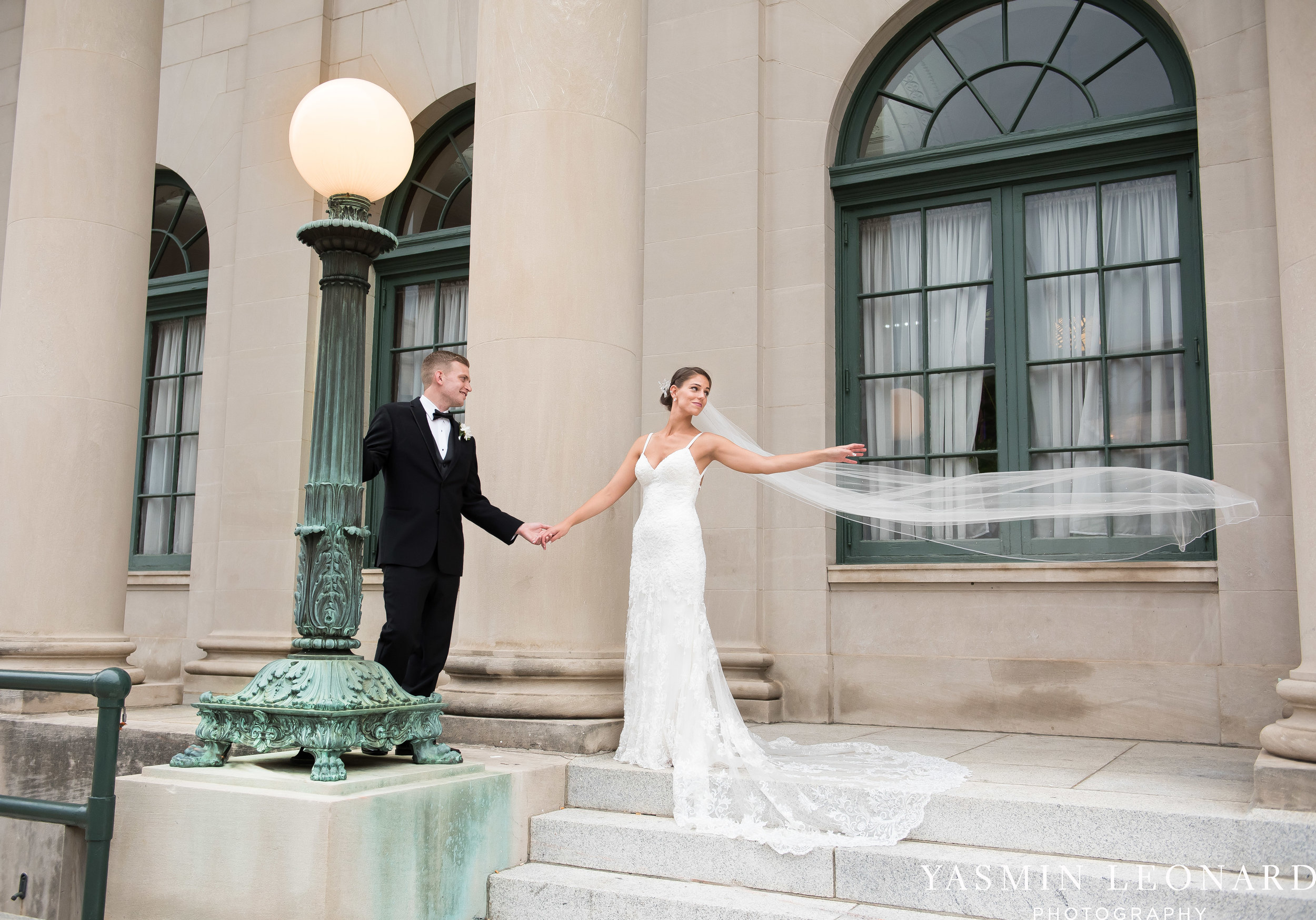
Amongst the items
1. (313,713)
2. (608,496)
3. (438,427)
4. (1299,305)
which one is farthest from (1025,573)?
(313,713)

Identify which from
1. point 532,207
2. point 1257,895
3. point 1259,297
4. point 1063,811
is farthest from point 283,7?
point 1257,895

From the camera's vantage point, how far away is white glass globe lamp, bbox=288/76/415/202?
5.16m

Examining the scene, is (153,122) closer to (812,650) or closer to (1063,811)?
(812,650)

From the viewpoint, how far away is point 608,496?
22.4 feet

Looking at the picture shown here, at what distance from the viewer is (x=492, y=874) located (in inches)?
220

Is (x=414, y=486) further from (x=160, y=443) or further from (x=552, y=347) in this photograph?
(x=160, y=443)

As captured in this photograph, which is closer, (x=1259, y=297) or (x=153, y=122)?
(x=1259, y=297)

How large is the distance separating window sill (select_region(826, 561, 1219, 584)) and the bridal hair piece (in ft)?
1.49

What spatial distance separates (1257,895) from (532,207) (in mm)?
5414

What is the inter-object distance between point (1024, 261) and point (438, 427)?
5.14 metres

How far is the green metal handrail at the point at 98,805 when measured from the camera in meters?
4.61

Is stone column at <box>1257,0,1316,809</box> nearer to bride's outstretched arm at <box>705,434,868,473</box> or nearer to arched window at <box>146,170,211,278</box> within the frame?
bride's outstretched arm at <box>705,434,868,473</box>

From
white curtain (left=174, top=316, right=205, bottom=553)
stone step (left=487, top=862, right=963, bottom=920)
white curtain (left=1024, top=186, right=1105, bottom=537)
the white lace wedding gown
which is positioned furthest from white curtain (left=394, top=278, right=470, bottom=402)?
stone step (left=487, top=862, right=963, bottom=920)

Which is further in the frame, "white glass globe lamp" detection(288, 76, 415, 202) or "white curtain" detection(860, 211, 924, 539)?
"white curtain" detection(860, 211, 924, 539)
